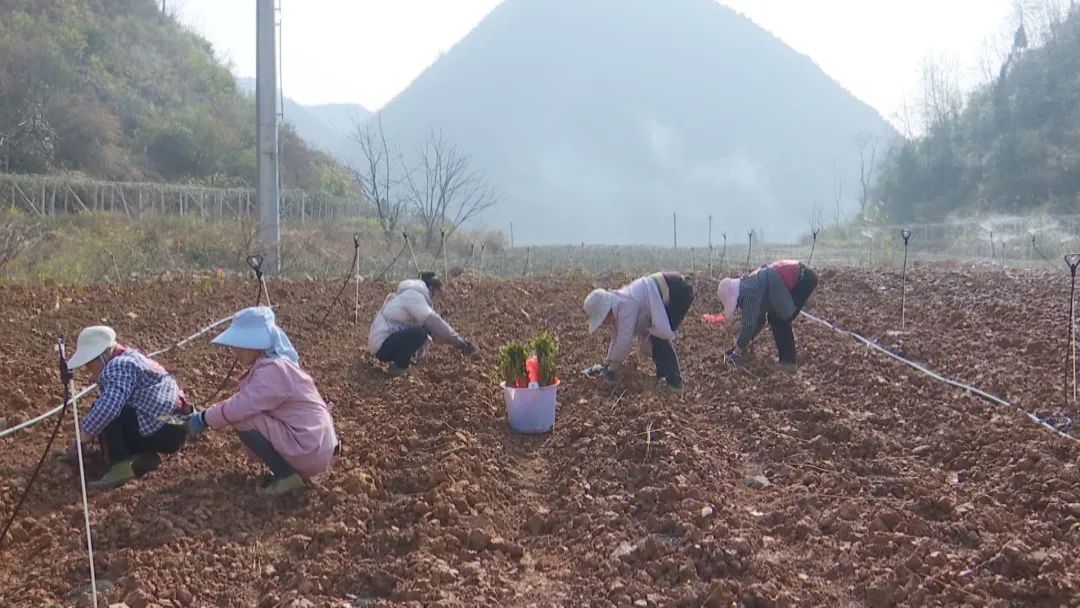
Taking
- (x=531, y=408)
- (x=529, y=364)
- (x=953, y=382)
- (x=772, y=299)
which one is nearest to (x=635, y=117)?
(x=772, y=299)

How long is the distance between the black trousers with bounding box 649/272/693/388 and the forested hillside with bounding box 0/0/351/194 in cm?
2149

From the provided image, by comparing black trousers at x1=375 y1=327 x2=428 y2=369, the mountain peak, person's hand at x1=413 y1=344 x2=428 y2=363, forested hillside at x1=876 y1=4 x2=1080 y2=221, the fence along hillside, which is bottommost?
person's hand at x1=413 y1=344 x2=428 y2=363

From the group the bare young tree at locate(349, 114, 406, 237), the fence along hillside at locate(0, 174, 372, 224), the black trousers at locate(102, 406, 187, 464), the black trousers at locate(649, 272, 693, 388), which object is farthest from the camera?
the bare young tree at locate(349, 114, 406, 237)

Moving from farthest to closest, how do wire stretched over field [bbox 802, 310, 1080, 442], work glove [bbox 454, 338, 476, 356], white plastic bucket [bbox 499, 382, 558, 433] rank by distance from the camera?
work glove [bbox 454, 338, 476, 356]
white plastic bucket [bbox 499, 382, 558, 433]
wire stretched over field [bbox 802, 310, 1080, 442]

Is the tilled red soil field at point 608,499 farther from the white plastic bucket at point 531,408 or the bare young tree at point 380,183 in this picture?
the bare young tree at point 380,183

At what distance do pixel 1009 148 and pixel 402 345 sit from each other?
3506 cm

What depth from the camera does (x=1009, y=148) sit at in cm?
3375

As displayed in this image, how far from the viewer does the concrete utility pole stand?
11.8m

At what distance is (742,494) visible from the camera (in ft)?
12.7

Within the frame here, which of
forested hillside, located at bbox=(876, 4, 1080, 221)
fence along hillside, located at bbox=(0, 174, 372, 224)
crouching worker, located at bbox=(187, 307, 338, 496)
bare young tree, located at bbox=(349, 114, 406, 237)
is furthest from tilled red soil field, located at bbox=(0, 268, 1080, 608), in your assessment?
forested hillside, located at bbox=(876, 4, 1080, 221)

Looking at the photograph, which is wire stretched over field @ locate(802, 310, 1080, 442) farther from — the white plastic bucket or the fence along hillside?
the fence along hillside

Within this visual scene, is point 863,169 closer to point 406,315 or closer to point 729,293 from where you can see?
point 729,293

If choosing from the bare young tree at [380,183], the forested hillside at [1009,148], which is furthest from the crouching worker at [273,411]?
the forested hillside at [1009,148]

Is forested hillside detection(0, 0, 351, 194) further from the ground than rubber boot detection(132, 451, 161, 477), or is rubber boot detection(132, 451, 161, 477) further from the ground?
forested hillside detection(0, 0, 351, 194)
